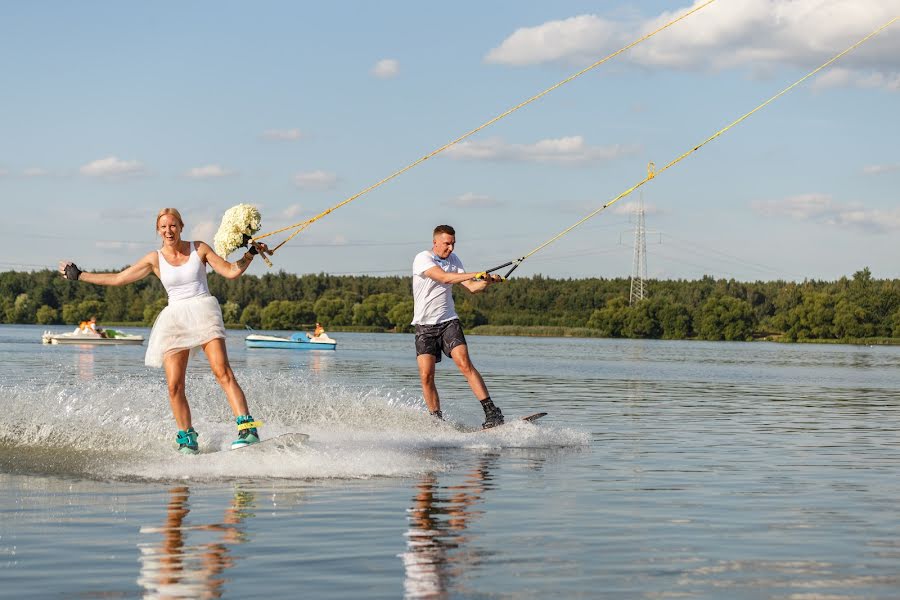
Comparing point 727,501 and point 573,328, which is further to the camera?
point 573,328

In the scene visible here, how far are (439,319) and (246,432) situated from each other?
12.9 feet

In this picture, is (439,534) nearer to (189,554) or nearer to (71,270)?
(189,554)

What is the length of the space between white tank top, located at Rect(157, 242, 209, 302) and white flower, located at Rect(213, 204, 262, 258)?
0.77ft

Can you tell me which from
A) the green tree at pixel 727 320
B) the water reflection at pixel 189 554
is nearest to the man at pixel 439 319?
the water reflection at pixel 189 554

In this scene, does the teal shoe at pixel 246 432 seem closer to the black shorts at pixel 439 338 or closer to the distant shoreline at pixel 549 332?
the black shorts at pixel 439 338

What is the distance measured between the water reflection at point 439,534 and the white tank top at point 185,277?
258 centimetres

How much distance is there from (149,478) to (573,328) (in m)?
146

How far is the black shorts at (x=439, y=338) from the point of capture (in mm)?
13984

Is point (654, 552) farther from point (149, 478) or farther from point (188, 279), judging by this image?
point (188, 279)

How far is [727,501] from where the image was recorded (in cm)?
919

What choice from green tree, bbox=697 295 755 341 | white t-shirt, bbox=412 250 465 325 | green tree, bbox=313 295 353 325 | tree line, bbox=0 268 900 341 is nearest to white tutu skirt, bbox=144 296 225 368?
white t-shirt, bbox=412 250 465 325

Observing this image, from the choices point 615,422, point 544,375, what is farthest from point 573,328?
point 615,422

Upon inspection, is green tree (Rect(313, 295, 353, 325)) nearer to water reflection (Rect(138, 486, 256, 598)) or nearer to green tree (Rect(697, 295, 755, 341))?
green tree (Rect(697, 295, 755, 341))

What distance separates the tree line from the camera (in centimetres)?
13712
